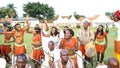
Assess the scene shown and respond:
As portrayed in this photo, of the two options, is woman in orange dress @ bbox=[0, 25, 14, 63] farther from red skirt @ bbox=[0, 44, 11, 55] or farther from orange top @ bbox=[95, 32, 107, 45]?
orange top @ bbox=[95, 32, 107, 45]

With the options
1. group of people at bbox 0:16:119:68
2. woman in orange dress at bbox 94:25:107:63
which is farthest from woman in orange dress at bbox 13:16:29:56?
woman in orange dress at bbox 94:25:107:63

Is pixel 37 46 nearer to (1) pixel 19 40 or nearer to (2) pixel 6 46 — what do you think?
(1) pixel 19 40

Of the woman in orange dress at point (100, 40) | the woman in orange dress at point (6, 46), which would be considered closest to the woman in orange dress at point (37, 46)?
the woman in orange dress at point (6, 46)

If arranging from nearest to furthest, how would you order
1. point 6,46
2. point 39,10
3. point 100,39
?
point 100,39 → point 6,46 → point 39,10

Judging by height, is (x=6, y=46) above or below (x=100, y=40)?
below

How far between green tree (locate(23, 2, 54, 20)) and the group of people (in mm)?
73652

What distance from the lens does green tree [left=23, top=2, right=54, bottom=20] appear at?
86.2 meters

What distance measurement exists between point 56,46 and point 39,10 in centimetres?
7754

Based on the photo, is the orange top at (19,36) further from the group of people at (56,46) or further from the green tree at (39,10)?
the green tree at (39,10)

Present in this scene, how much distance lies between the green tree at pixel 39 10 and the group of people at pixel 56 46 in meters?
73.7

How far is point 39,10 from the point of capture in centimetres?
8688

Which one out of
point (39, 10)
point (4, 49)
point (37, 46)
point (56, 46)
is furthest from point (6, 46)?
point (39, 10)

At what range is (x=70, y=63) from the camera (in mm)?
6379

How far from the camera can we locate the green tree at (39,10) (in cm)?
8625
